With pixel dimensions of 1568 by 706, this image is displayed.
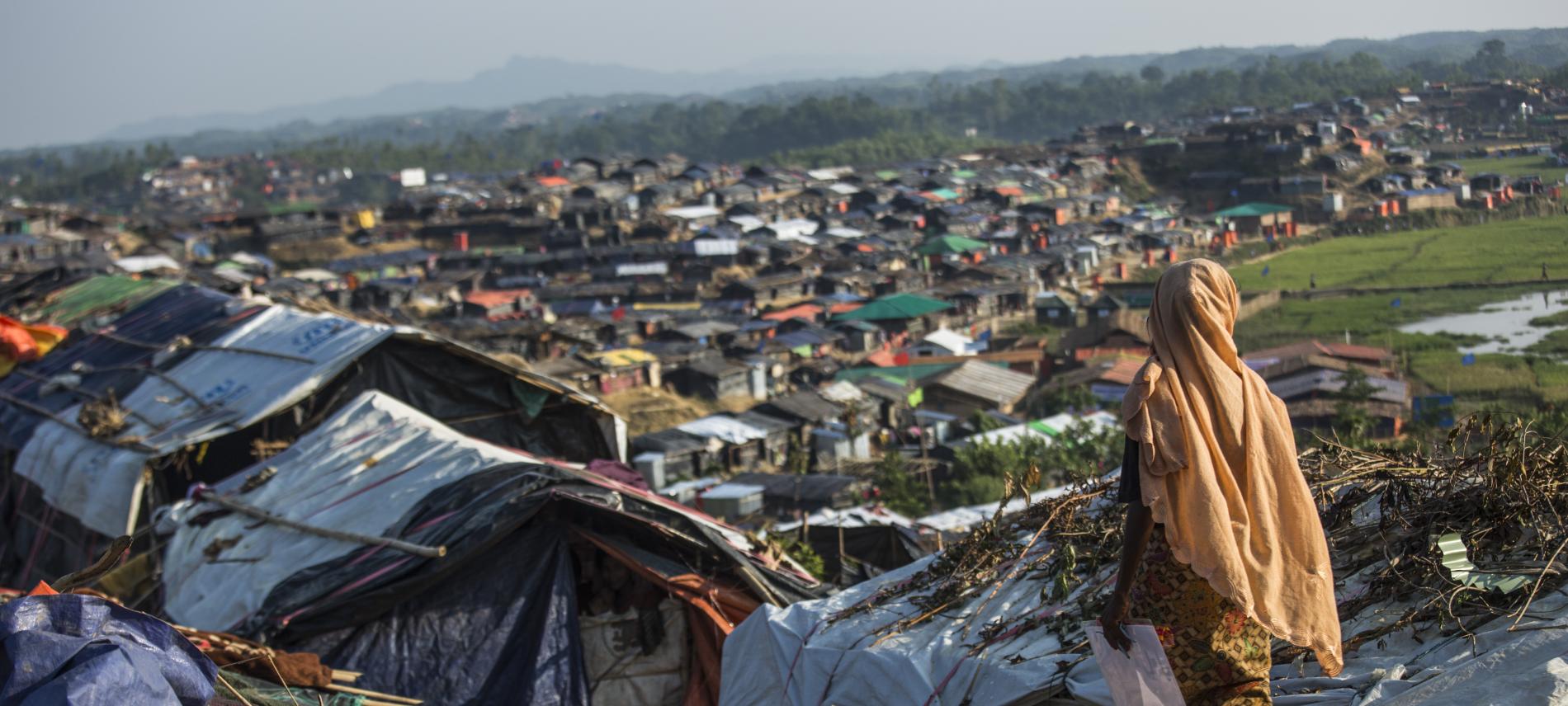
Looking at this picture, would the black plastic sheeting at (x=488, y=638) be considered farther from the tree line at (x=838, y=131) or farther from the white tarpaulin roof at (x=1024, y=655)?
the tree line at (x=838, y=131)

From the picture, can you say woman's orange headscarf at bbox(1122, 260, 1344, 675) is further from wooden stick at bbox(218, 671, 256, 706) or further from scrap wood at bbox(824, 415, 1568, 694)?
wooden stick at bbox(218, 671, 256, 706)

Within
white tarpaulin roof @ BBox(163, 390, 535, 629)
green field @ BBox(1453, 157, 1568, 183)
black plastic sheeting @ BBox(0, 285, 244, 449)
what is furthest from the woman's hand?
green field @ BBox(1453, 157, 1568, 183)

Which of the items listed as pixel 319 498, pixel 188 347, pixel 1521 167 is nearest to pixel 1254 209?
pixel 1521 167

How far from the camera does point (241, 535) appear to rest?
6.08 m

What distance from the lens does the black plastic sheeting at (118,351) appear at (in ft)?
30.5

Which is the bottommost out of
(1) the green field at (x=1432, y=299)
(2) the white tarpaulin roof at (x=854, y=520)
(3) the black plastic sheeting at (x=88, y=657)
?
(1) the green field at (x=1432, y=299)

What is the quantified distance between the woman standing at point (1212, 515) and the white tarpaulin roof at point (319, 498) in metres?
3.65

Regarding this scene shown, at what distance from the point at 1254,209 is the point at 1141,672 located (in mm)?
38004

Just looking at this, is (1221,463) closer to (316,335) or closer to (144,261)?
(316,335)

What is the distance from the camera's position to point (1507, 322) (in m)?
15.8

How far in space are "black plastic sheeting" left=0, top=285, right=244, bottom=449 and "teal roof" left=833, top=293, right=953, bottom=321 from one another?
20.0 m

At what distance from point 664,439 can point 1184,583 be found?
16.2 meters

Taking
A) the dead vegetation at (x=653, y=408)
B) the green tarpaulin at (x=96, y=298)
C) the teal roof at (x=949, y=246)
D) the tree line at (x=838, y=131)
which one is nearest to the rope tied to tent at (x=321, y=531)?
the green tarpaulin at (x=96, y=298)

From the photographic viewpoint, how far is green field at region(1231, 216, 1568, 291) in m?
15.4
